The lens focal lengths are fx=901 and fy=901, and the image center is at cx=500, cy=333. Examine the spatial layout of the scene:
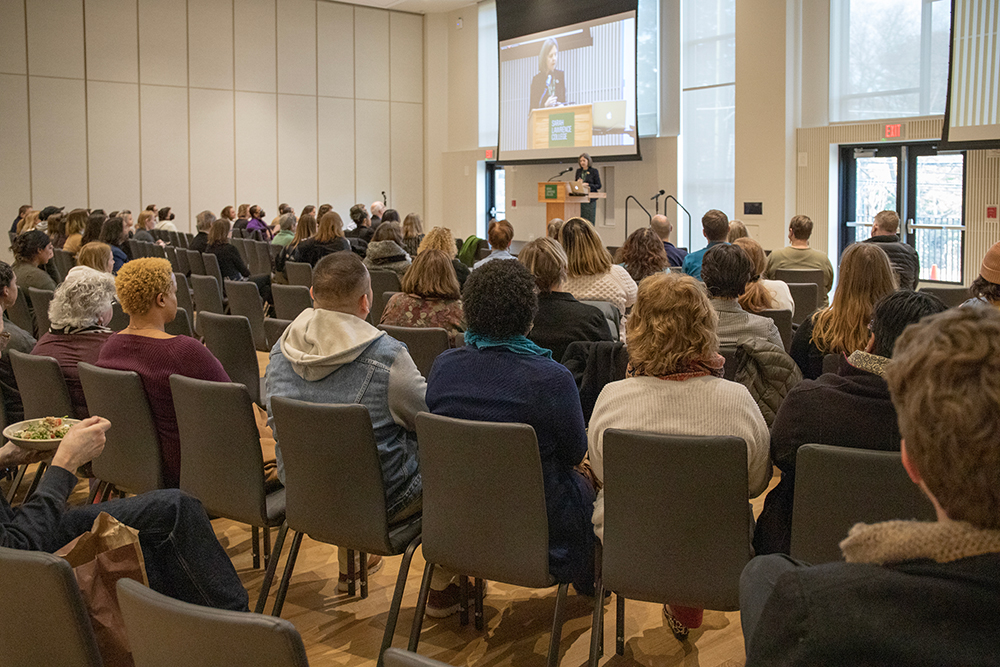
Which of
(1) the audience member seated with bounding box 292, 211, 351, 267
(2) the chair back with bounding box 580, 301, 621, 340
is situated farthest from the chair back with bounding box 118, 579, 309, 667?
(1) the audience member seated with bounding box 292, 211, 351, 267

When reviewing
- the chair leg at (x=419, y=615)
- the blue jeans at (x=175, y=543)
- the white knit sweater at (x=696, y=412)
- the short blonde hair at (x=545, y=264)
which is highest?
the short blonde hair at (x=545, y=264)

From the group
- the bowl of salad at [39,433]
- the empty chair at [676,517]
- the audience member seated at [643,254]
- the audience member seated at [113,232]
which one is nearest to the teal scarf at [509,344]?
the empty chair at [676,517]

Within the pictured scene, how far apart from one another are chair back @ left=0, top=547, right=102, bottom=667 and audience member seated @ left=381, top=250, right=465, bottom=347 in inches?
121

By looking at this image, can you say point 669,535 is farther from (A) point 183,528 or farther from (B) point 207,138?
(B) point 207,138

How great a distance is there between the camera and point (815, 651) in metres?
1.15

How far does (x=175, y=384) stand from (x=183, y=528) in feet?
2.50

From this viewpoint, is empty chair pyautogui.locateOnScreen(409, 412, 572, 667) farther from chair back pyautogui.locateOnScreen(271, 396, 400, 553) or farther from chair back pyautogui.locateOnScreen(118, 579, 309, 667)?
chair back pyautogui.locateOnScreen(118, 579, 309, 667)

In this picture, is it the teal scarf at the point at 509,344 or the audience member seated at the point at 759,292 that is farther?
the audience member seated at the point at 759,292

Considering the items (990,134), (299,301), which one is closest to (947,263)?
(990,134)

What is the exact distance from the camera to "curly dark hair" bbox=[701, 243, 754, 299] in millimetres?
3818

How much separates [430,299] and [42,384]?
1.95m

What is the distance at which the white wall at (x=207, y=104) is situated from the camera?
14.4 metres

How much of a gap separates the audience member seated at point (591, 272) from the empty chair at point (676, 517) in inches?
103

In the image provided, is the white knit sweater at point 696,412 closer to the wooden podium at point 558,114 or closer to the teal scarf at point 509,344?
the teal scarf at point 509,344
